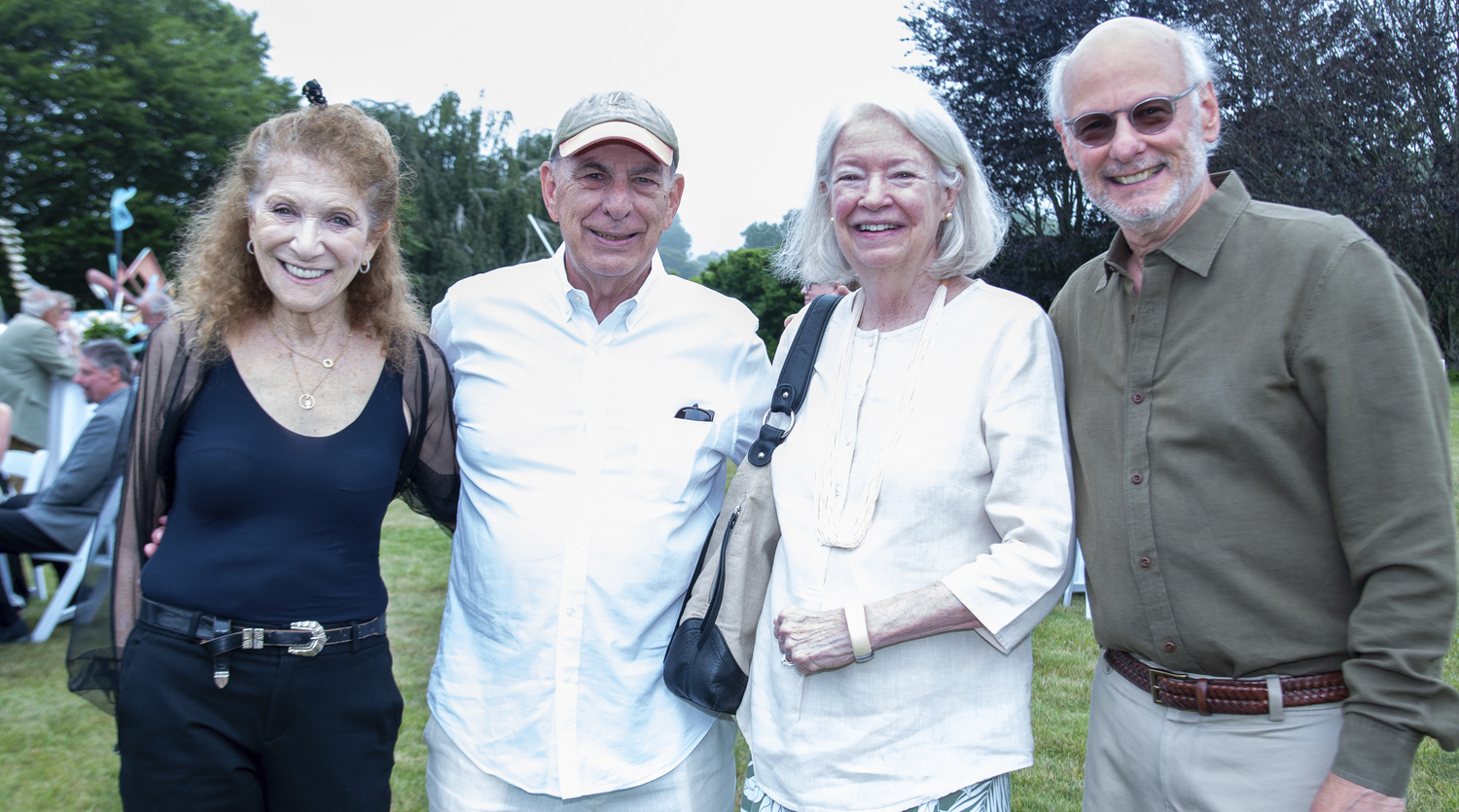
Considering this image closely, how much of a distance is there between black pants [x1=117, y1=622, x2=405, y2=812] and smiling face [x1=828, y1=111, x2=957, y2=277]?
150 centimetres

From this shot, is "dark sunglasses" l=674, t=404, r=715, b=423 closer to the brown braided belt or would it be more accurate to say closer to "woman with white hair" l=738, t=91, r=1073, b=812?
"woman with white hair" l=738, t=91, r=1073, b=812

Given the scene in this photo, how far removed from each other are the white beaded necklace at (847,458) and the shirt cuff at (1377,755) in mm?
925

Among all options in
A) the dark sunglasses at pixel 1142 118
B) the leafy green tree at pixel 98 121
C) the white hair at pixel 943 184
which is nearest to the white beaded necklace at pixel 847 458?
the white hair at pixel 943 184

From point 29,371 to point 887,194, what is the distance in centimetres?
760

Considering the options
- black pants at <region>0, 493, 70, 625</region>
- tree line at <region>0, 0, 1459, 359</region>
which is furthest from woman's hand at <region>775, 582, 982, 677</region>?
tree line at <region>0, 0, 1459, 359</region>

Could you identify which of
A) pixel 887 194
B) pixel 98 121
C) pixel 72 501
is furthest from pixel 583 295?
pixel 98 121

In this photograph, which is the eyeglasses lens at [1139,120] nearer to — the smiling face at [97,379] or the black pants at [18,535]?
the black pants at [18,535]

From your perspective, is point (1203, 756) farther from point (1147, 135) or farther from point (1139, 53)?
point (1139, 53)

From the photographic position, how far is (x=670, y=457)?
7.63ft

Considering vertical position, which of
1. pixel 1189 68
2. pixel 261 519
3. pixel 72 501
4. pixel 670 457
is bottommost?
pixel 72 501

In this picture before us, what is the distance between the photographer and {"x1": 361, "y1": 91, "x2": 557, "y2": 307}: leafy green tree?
30.8m

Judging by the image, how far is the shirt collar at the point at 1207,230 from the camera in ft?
6.21

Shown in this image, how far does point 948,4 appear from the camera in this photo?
21531mm

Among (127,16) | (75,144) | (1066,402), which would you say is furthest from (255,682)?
(127,16)
